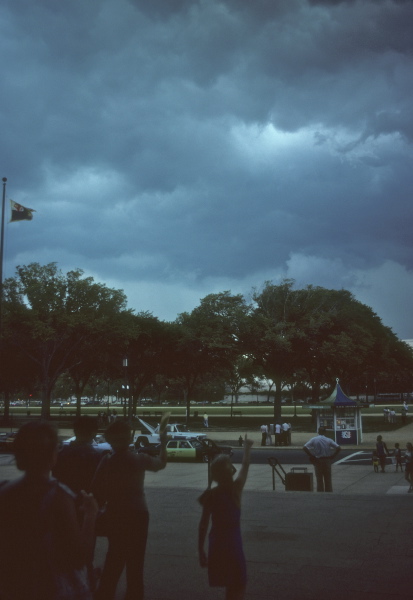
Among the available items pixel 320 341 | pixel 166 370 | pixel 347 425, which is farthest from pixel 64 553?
pixel 166 370

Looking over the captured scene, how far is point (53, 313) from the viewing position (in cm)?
4306

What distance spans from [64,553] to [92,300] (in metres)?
42.9

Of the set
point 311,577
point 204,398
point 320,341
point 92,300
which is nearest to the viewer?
point 311,577

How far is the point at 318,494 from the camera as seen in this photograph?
13.2 meters

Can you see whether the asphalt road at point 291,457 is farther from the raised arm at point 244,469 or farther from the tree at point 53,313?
the raised arm at point 244,469


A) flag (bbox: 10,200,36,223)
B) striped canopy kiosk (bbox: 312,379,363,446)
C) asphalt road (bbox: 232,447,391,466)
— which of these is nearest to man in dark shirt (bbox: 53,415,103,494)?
asphalt road (bbox: 232,447,391,466)

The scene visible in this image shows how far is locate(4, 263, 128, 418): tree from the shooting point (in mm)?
43219

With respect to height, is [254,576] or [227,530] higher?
[227,530]

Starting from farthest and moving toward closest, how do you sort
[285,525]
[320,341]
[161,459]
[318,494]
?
[320,341]
[318,494]
[285,525]
[161,459]

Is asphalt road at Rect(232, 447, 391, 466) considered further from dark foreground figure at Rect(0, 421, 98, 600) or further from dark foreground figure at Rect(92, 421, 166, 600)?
dark foreground figure at Rect(0, 421, 98, 600)

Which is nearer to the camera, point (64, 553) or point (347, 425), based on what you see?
point (64, 553)

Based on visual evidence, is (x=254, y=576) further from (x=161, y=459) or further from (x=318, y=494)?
(x=318, y=494)

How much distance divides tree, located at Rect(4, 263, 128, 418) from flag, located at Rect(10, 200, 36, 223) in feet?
41.7

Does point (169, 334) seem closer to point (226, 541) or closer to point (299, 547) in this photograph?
point (299, 547)
